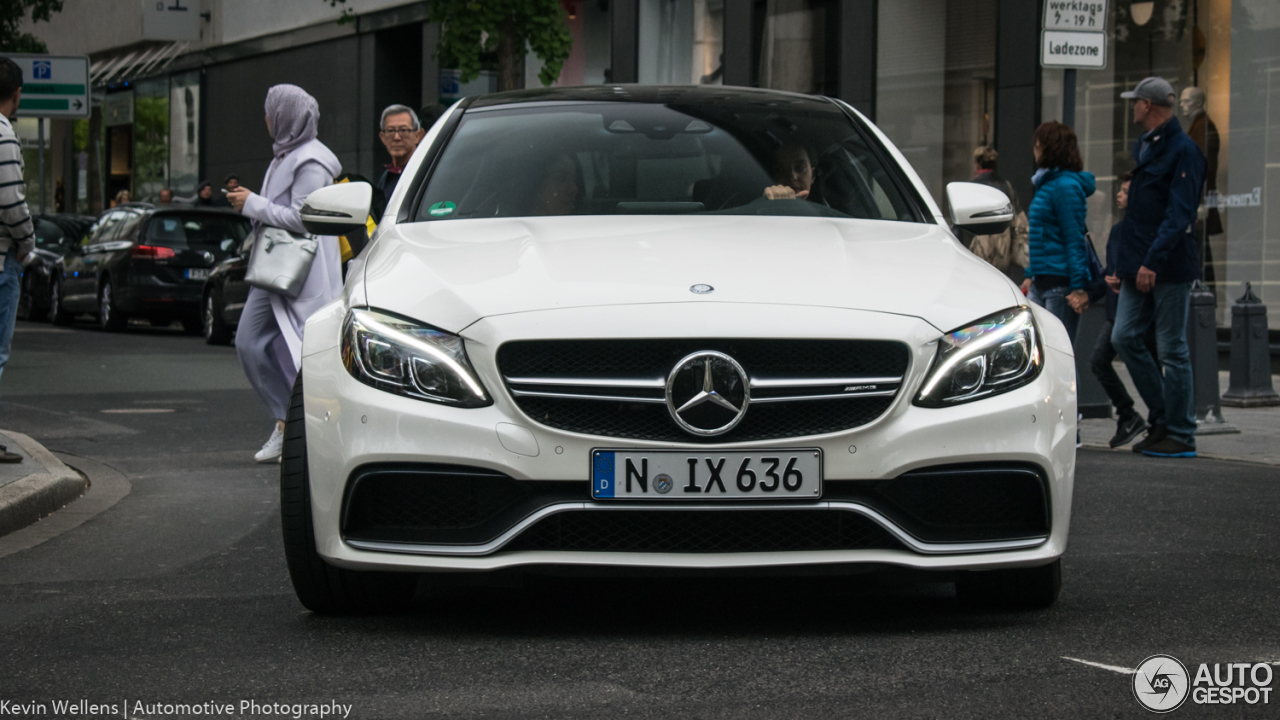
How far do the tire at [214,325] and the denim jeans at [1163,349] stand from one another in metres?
12.8

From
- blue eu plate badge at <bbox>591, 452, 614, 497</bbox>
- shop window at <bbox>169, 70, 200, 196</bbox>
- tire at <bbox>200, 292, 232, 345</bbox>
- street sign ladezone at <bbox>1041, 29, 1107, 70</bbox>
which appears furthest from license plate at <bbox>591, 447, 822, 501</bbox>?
shop window at <bbox>169, 70, 200, 196</bbox>

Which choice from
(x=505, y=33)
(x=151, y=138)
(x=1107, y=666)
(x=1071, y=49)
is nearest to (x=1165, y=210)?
(x=1071, y=49)

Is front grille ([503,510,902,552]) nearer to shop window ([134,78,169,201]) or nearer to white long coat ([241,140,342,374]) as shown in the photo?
white long coat ([241,140,342,374])

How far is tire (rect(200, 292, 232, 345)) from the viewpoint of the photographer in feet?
A: 65.8

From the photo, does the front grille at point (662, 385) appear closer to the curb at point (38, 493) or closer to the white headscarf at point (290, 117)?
the curb at point (38, 493)

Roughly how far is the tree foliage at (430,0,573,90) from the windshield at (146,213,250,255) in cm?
437

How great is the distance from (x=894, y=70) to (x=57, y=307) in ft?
41.7

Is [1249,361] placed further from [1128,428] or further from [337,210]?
[337,210]

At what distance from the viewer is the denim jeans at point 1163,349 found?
924 cm

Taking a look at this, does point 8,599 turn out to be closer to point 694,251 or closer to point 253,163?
point 694,251

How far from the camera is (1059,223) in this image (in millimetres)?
9633

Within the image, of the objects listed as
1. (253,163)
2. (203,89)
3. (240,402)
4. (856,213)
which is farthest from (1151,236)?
(203,89)

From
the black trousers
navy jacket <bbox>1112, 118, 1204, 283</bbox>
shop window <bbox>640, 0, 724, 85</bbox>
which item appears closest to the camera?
navy jacket <bbox>1112, 118, 1204, 283</bbox>

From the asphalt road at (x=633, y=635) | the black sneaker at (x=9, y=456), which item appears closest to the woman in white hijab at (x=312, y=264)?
the black sneaker at (x=9, y=456)
